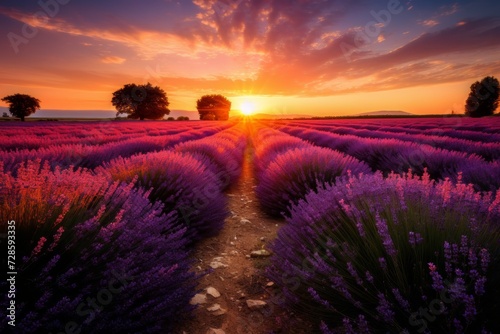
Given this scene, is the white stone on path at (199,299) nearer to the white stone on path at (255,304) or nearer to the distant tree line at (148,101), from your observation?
the white stone on path at (255,304)

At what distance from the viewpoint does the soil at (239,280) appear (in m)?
1.77

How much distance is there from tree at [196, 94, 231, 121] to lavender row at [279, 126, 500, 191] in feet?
245

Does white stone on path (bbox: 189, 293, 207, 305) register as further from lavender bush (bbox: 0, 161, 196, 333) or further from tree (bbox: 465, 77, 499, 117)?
tree (bbox: 465, 77, 499, 117)

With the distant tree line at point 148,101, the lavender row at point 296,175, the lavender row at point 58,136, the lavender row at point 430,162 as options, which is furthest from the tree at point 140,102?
the lavender row at point 296,175

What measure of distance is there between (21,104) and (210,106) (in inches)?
1743

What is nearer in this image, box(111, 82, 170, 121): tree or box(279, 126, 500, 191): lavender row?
box(279, 126, 500, 191): lavender row

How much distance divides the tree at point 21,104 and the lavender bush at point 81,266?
69598 millimetres

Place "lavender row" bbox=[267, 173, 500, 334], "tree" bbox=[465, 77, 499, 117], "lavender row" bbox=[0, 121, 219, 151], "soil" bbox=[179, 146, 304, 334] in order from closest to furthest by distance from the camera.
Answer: "lavender row" bbox=[267, 173, 500, 334] < "soil" bbox=[179, 146, 304, 334] < "lavender row" bbox=[0, 121, 219, 151] < "tree" bbox=[465, 77, 499, 117]

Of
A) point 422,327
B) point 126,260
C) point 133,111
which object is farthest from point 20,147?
point 133,111

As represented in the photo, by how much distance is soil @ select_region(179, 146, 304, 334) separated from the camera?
177 centimetres

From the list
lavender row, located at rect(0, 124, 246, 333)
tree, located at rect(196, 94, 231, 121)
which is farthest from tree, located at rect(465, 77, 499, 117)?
lavender row, located at rect(0, 124, 246, 333)

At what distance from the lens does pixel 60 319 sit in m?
1.11

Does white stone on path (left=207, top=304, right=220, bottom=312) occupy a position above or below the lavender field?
below

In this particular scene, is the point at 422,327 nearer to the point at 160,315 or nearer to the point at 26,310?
the point at 160,315
